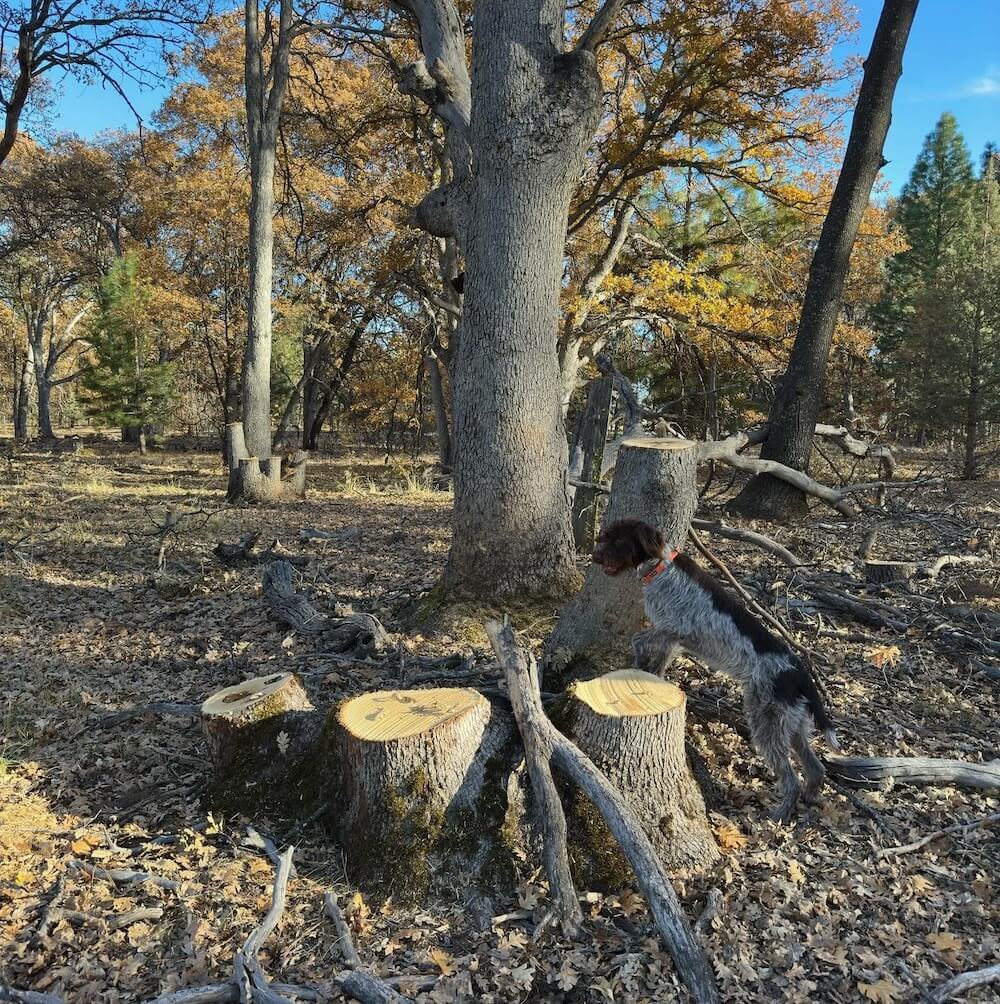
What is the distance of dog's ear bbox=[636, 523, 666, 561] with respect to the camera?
3701 mm

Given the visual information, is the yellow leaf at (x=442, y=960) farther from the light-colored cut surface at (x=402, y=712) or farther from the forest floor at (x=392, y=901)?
the light-colored cut surface at (x=402, y=712)

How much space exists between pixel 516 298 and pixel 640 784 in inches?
141

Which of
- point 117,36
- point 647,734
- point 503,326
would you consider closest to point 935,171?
point 117,36

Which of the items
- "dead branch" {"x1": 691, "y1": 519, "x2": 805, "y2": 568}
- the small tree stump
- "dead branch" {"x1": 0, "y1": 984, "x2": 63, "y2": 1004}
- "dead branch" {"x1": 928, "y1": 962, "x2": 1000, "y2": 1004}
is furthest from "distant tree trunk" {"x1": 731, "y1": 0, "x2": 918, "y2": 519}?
"dead branch" {"x1": 0, "y1": 984, "x2": 63, "y2": 1004}

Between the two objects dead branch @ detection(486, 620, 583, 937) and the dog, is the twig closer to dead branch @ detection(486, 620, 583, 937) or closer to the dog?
dead branch @ detection(486, 620, 583, 937)

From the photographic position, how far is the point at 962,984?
253 centimetres

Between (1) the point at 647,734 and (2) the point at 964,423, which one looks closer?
(1) the point at 647,734

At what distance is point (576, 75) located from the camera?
206 inches

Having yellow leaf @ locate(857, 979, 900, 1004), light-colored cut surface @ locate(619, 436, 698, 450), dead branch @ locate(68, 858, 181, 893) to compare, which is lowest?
dead branch @ locate(68, 858, 181, 893)

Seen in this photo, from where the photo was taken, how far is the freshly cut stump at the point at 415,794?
3086mm

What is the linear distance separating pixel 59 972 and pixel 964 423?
62.0ft

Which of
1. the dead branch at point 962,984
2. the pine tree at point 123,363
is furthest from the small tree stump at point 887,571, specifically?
the pine tree at point 123,363

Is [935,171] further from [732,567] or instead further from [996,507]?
[732,567]

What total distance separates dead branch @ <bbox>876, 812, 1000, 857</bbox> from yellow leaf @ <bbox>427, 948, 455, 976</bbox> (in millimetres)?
2055
